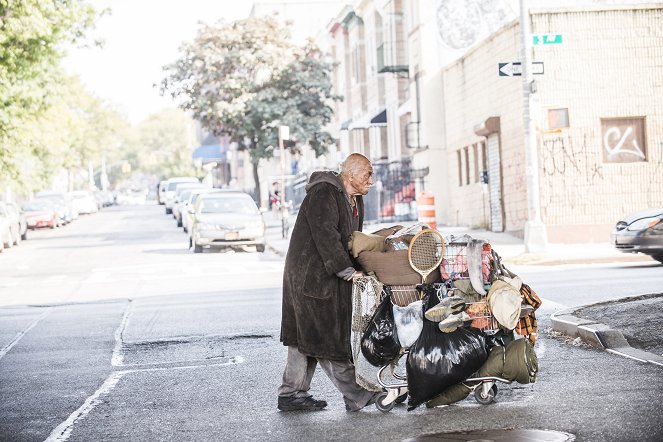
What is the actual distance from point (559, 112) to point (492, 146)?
29.7ft

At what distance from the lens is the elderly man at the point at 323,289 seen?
7863 mm

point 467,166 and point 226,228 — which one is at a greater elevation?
point 467,166

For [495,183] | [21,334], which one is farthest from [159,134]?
[21,334]

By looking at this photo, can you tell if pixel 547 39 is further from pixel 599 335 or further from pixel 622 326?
pixel 599 335

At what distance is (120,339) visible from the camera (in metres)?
13.3

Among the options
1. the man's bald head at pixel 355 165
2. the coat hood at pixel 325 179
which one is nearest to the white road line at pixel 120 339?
the coat hood at pixel 325 179

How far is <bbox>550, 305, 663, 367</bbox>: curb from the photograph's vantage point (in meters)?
9.95

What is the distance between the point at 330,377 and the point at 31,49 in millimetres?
26571

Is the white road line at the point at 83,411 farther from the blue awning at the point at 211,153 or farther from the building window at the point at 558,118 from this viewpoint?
the blue awning at the point at 211,153

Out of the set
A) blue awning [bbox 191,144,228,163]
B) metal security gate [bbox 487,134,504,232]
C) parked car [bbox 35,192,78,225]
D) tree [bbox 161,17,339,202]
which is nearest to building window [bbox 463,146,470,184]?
metal security gate [bbox 487,134,504,232]

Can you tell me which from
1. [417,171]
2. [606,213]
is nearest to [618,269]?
[606,213]

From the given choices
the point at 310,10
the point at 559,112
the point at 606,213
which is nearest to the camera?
the point at 559,112

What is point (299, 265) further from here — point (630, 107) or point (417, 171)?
point (417, 171)

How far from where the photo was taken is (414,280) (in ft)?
25.6
